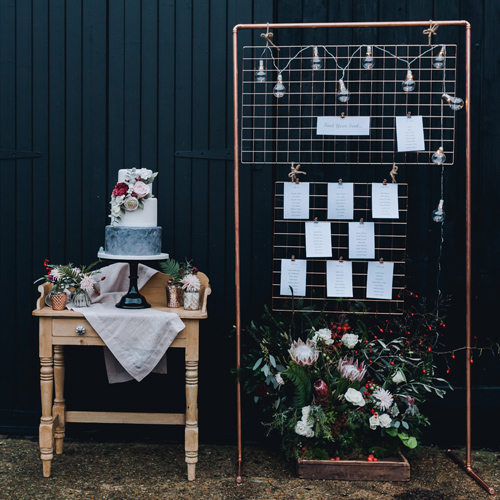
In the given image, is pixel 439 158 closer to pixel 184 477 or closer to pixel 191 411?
pixel 191 411

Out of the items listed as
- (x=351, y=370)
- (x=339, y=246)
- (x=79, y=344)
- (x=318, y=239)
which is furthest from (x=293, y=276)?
(x=79, y=344)

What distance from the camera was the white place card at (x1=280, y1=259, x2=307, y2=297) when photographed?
11.1ft

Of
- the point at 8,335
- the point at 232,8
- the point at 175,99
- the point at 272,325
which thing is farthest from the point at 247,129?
the point at 8,335

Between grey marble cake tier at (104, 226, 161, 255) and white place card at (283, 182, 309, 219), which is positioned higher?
white place card at (283, 182, 309, 219)

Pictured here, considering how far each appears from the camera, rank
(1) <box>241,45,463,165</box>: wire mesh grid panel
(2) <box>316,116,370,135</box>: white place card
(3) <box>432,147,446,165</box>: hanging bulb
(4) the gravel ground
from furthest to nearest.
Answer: (1) <box>241,45,463,165</box>: wire mesh grid panel < (2) <box>316,116,370,135</box>: white place card < (3) <box>432,147,446,165</box>: hanging bulb < (4) the gravel ground

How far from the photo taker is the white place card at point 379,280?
3.38m

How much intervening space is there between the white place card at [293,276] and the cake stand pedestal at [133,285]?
724 millimetres

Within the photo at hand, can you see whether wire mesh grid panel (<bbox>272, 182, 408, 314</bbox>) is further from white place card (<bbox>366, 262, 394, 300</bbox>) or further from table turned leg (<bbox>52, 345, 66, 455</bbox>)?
table turned leg (<bbox>52, 345, 66, 455</bbox>)

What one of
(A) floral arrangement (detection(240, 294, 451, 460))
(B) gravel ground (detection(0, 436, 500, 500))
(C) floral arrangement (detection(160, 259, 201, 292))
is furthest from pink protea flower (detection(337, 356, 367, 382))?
(C) floral arrangement (detection(160, 259, 201, 292))

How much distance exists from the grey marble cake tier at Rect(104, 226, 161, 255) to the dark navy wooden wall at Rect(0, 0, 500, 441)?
557 millimetres

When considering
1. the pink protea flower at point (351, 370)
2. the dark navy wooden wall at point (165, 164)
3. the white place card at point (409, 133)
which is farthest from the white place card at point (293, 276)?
the white place card at point (409, 133)

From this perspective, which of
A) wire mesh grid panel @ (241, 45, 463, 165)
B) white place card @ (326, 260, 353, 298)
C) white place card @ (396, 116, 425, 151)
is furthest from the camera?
wire mesh grid panel @ (241, 45, 463, 165)

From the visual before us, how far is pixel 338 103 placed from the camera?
3.60 m

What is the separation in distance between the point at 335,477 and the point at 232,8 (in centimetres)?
287
